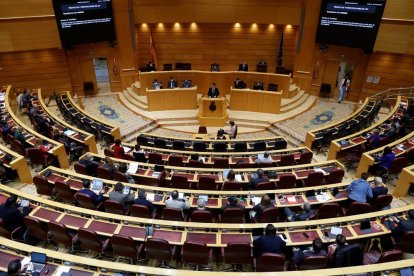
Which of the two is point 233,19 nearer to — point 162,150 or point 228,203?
point 162,150

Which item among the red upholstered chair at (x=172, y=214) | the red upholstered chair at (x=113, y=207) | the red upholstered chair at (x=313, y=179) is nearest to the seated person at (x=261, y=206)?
the red upholstered chair at (x=172, y=214)

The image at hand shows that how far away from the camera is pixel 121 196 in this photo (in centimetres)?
770

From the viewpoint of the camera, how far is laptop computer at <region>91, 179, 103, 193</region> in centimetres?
830

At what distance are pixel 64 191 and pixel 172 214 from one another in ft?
9.55

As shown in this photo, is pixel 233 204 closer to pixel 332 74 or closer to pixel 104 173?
pixel 104 173

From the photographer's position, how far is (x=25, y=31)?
15.7 metres

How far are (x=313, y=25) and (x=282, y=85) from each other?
3.55m

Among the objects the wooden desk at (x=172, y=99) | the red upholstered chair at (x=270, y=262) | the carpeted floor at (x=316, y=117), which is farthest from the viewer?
the wooden desk at (x=172, y=99)

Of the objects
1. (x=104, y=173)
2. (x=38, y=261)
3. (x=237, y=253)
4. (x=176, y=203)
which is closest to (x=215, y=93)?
(x=104, y=173)

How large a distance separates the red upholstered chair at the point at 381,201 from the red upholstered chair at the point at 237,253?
11.6 ft

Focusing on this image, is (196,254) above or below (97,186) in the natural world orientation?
below

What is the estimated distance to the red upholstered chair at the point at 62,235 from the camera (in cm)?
656

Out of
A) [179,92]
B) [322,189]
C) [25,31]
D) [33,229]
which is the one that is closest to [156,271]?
[33,229]

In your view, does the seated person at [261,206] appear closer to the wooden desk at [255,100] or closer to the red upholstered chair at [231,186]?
the red upholstered chair at [231,186]
